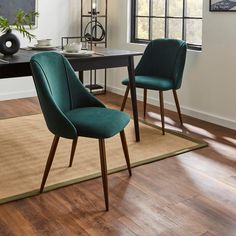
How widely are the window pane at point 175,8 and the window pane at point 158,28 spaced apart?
0.17 meters

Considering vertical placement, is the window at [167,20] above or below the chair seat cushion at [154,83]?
above

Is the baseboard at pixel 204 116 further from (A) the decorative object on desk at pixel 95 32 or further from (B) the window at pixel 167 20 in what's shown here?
(A) the decorative object on desk at pixel 95 32

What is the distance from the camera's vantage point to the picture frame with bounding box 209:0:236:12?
3.65 m

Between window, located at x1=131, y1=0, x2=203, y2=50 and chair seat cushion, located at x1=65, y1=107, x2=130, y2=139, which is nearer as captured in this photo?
chair seat cushion, located at x1=65, y1=107, x2=130, y2=139

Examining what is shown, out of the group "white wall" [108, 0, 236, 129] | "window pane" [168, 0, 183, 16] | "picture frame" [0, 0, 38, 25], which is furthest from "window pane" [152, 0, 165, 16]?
"picture frame" [0, 0, 38, 25]

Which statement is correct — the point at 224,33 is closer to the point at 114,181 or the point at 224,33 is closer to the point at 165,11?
the point at 165,11

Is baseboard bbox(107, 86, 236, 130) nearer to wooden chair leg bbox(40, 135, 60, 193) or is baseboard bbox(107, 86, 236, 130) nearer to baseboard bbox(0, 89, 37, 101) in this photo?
baseboard bbox(0, 89, 37, 101)

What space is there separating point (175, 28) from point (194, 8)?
350mm

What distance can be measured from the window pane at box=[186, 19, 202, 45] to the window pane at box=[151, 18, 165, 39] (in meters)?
0.40

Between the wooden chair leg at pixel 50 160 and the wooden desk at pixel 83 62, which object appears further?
the wooden desk at pixel 83 62

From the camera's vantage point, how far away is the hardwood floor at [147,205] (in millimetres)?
2082

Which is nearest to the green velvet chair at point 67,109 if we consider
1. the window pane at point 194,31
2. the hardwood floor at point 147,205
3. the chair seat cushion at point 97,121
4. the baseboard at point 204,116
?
the chair seat cushion at point 97,121

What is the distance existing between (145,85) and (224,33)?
3.10 ft

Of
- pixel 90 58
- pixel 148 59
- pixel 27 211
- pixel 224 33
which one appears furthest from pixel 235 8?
pixel 27 211
